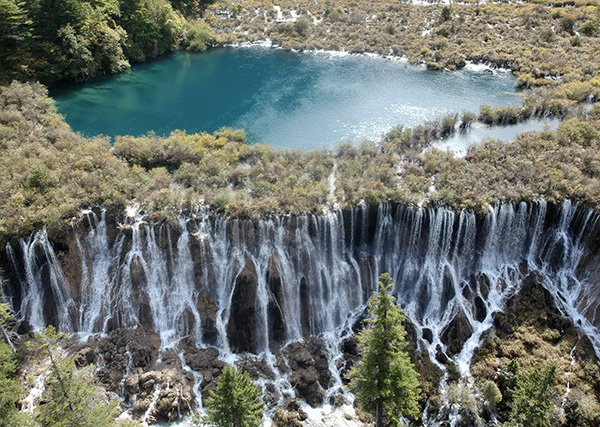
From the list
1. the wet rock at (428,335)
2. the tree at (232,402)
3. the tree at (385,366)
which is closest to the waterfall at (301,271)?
the wet rock at (428,335)

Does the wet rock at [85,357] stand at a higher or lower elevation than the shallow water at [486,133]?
lower

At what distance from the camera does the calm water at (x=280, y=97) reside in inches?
1984

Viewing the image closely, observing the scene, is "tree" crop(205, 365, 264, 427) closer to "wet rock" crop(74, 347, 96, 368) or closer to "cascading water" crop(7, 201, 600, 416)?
"cascading water" crop(7, 201, 600, 416)

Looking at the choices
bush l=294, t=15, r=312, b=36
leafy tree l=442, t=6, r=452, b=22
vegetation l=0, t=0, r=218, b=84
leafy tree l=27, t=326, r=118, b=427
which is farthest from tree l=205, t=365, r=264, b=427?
leafy tree l=442, t=6, r=452, b=22

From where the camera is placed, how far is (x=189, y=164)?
128 ft

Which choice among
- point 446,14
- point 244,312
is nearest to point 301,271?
point 244,312

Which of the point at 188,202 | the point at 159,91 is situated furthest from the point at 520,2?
the point at 188,202

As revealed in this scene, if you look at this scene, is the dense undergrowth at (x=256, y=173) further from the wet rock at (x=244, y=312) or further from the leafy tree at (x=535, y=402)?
the leafy tree at (x=535, y=402)

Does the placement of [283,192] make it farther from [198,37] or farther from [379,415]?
[198,37]

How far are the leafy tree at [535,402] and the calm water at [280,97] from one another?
94.3 feet

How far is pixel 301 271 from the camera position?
34.6m

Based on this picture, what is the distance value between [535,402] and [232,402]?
1627 centimetres

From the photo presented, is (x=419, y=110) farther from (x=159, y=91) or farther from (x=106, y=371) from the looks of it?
(x=106, y=371)

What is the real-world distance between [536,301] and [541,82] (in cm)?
3566
